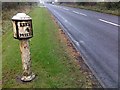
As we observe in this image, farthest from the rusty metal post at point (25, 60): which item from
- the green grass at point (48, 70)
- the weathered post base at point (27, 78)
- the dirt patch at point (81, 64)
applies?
the dirt patch at point (81, 64)

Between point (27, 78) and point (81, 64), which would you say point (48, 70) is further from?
point (81, 64)

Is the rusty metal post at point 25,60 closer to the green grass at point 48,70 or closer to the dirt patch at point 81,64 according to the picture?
the green grass at point 48,70

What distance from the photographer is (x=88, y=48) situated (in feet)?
30.2

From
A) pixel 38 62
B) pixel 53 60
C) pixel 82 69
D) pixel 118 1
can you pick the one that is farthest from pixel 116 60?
pixel 118 1

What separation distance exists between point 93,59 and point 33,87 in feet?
9.61

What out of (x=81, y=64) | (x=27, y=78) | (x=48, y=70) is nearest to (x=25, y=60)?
(x=27, y=78)

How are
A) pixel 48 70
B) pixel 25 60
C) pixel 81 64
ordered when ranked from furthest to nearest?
pixel 81 64, pixel 48 70, pixel 25 60

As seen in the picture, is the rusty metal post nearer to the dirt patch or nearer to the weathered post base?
the weathered post base

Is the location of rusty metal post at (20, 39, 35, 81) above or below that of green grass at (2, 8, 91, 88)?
above

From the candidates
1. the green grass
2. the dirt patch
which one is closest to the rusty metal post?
the green grass

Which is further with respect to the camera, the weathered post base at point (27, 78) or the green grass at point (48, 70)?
the weathered post base at point (27, 78)

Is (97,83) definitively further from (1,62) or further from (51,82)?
(1,62)

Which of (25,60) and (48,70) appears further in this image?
(48,70)

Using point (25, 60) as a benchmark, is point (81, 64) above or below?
below
